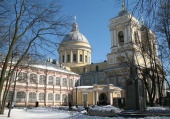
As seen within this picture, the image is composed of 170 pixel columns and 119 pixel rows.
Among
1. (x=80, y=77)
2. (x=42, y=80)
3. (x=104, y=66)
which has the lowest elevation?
(x=42, y=80)

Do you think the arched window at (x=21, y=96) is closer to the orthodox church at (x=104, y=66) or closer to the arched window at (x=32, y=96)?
the arched window at (x=32, y=96)

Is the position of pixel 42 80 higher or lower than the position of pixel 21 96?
higher

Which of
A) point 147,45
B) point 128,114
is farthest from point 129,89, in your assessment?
point 147,45

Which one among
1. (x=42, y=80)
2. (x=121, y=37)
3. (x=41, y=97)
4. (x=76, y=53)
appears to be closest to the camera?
(x=41, y=97)

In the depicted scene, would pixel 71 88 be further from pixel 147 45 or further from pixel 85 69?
pixel 147 45

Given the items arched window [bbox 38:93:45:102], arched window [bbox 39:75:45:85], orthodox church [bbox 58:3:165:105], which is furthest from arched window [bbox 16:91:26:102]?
orthodox church [bbox 58:3:165:105]

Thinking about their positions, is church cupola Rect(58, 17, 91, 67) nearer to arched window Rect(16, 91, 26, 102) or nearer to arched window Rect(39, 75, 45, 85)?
arched window Rect(39, 75, 45, 85)

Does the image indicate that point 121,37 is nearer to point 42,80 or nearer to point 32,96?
point 42,80

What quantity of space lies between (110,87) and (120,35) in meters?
14.5

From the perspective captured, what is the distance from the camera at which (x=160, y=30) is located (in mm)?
19000

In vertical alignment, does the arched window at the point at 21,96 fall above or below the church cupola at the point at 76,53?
below

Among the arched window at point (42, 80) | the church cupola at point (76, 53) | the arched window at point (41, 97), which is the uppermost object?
the church cupola at point (76, 53)

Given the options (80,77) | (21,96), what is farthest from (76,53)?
(21,96)

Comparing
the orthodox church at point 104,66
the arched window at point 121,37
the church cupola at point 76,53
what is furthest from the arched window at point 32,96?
the arched window at point 121,37
